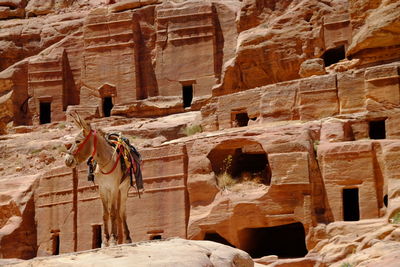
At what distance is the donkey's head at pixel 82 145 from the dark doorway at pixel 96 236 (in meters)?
10.6

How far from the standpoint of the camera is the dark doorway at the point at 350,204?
21469 millimetres

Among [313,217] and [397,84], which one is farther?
[397,84]

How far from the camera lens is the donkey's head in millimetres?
13867

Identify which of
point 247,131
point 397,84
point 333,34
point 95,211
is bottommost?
point 95,211

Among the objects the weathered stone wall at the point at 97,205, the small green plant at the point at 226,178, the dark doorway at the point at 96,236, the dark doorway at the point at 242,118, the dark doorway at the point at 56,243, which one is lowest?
the dark doorway at the point at 56,243

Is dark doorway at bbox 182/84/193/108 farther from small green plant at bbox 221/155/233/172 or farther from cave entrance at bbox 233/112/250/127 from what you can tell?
small green plant at bbox 221/155/233/172

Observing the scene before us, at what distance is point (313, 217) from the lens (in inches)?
786

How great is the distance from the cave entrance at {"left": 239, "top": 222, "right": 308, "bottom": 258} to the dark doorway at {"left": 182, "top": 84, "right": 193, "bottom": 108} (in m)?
13.3

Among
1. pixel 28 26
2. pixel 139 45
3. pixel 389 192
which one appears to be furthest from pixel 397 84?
pixel 28 26

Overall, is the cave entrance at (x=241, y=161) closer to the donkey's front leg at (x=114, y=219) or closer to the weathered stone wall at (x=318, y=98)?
the weathered stone wall at (x=318, y=98)

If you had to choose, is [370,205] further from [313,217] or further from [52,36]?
[52,36]

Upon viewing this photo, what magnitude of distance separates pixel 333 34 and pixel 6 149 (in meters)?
16.4

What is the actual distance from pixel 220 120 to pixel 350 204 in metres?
6.77

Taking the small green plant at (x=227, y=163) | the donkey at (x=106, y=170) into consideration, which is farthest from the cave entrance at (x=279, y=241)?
the donkey at (x=106, y=170)
